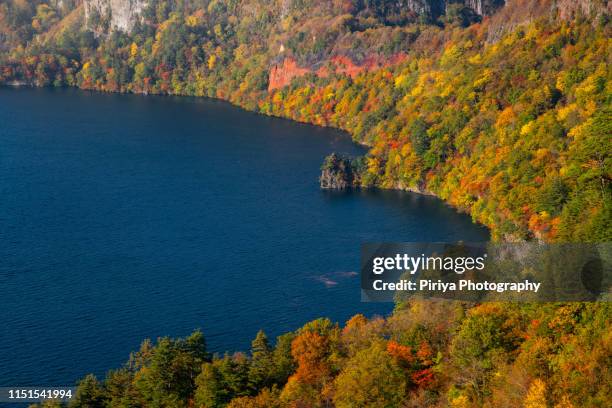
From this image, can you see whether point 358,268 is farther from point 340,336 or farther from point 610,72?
point 610,72

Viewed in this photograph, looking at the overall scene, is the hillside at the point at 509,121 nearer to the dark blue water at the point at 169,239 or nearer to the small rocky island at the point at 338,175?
the small rocky island at the point at 338,175

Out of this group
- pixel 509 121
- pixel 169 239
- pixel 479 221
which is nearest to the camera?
pixel 169 239

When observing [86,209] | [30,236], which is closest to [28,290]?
[30,236]

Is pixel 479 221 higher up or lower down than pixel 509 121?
lower down

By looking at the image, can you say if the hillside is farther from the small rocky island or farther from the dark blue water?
the dark blue water

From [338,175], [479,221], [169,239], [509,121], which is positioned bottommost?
[169,239]

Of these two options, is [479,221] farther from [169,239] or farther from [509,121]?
[169,239]

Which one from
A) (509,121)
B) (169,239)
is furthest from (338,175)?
(169,239)
